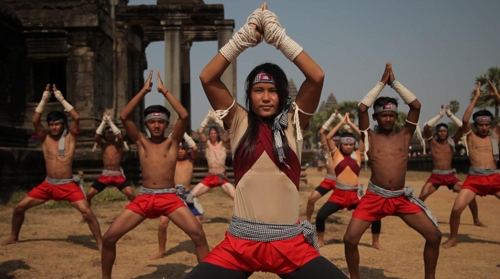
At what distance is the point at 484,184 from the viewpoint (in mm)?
7809

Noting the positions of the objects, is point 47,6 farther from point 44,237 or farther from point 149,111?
point 149,111

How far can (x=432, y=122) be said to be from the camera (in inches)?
363

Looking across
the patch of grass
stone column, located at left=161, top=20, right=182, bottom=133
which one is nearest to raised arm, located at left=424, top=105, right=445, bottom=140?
the patch of grass

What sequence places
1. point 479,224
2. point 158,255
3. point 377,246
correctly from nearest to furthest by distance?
1. point 158,255
2. point 377,246
3. point 479,224

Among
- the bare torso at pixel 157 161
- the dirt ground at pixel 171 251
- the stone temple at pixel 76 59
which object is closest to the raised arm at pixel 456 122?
the dirt ground at pixel 171 251

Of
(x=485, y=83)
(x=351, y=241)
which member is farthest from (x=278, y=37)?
(x=485, y=83)

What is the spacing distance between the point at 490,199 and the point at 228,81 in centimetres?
1068

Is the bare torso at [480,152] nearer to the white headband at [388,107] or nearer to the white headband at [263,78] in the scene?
the white headband at [388,107]

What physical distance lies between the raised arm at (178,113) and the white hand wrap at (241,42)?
2058mm

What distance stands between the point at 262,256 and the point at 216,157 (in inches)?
311

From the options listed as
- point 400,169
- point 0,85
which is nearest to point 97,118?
point 0,85

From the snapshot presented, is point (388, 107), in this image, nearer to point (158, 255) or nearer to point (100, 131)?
point (158, 255)

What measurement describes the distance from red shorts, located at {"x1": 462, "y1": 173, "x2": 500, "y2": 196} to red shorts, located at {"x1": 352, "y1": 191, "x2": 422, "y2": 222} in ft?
11.0

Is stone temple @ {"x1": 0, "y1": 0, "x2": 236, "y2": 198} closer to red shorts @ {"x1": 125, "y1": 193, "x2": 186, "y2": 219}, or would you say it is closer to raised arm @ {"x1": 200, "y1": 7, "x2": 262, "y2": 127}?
red shorts @ {"x1": 125, "y1": 193, "x2": 186, "y2": 219}
